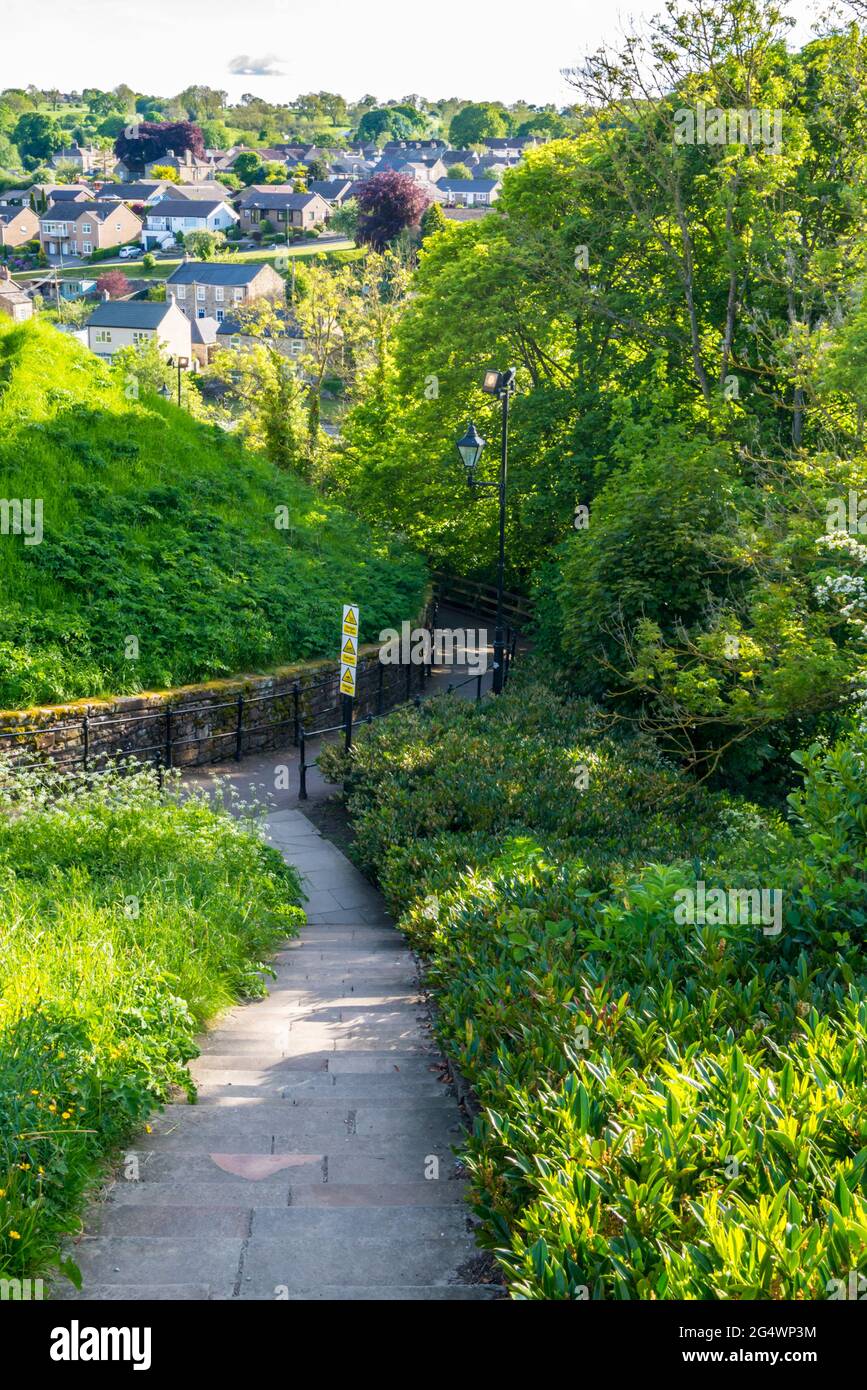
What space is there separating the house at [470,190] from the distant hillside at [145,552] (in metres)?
152

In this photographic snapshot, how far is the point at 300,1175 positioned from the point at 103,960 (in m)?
2.48

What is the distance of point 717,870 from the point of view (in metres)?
7.79

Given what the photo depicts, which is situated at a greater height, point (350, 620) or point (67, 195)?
point (67, 195)

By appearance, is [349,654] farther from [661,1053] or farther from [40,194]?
[40,194]

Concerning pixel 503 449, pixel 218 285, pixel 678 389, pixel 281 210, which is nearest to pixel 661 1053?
pixel 503 449

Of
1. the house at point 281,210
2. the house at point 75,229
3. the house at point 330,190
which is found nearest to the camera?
the house at point 75,229

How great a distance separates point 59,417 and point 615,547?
1033cm

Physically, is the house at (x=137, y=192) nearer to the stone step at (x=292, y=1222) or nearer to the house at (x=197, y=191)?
the house at (x=197, y=191)

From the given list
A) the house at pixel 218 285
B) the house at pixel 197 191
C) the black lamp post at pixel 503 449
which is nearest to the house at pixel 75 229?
the house at pixel 197 191

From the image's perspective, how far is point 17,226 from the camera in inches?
5507

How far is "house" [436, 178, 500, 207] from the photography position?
16610cm

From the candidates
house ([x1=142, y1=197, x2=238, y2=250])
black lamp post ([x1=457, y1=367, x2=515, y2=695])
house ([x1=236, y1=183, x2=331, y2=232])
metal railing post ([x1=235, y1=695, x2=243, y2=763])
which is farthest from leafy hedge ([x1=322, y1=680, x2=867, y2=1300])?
house ([x1=236, y1=183, x2=331, y2=232])

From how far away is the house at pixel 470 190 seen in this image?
166100mm
